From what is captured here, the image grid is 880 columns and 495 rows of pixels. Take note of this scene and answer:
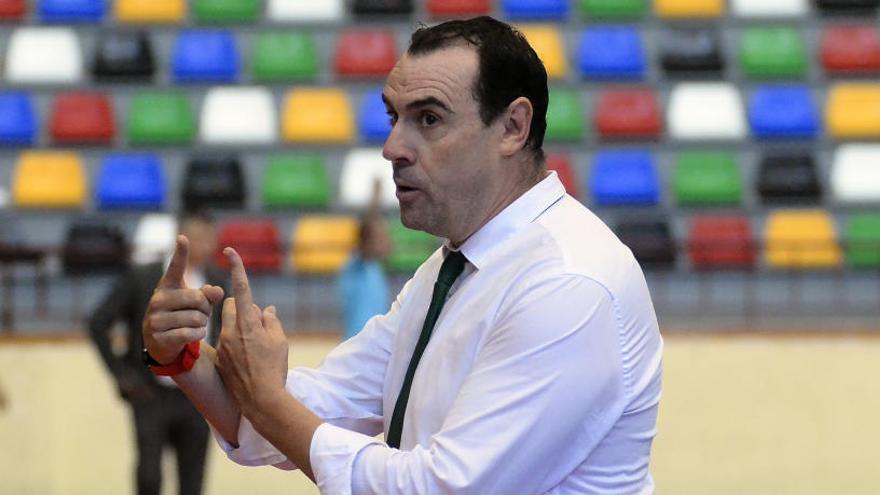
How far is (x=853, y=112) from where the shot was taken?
31.5 feet

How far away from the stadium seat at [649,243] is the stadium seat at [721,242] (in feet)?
0.41

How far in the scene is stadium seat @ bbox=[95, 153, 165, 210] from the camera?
9289 mm

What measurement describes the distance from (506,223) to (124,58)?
794cm

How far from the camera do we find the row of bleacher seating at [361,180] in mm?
9266

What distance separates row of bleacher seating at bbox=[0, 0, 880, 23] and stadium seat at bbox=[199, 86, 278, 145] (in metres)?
0.66

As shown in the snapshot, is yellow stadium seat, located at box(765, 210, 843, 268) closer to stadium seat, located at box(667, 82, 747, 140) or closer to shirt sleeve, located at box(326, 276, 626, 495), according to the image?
stadium seat, located at box(667, 82, 747, 140)

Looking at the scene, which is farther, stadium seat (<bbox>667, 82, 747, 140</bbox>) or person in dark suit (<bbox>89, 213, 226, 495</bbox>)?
stadium seat (<bbox>667, 82, 747, 140</bbox>)

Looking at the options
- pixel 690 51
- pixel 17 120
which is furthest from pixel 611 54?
pixel 17 120

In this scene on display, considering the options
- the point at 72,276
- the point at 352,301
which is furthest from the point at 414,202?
the point at 72,276

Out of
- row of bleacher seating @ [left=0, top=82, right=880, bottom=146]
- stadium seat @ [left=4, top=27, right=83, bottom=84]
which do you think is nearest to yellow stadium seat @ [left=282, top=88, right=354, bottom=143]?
row of bleacher seating @ [left=0, top=82, right=880, bottom=146]

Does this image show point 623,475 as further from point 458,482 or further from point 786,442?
point 786,442

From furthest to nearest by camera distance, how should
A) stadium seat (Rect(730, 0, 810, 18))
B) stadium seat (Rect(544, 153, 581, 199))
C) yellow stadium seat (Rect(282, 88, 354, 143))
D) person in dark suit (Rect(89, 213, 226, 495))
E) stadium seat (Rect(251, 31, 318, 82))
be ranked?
1. stadium seat (Rect(730, 0, 810, 18))
2. stadium seat (Rect(251, 31, 318, 82))
3. yellow stadium seat (Rect(282, 88, 354, 143))
4. stadium seat (Rect(544, 153, 581, 199))
5. person in dark suit (Rect(89, 213, 226, 495))

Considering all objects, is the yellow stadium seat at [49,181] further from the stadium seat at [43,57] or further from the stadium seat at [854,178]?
the stadium seat at [854,178]

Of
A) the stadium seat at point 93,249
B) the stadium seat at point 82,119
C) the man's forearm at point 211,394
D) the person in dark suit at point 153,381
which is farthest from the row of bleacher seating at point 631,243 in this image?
the man's forearm at point 211,394
